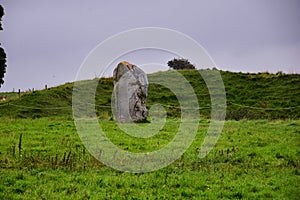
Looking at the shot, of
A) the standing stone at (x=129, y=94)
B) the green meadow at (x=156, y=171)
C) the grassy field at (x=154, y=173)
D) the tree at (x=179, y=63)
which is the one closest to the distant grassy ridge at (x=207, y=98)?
the standing stone at (x=129, y=94)

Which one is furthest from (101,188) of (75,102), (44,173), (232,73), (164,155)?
(232,73)

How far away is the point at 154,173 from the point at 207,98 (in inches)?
979

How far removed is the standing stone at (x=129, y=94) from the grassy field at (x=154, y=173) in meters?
6.22

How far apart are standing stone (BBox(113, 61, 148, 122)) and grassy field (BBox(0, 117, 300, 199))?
6.22 m

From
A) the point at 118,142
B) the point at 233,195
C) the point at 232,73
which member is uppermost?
the point at 232,73

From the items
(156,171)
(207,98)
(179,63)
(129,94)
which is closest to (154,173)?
(156,171)

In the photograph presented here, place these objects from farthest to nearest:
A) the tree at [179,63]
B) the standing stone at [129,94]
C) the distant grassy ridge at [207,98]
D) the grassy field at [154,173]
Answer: the tree at [179,63] → the distant grassy ridge at [207,98] → the standing stone at [129,94] → the grassy field at [154,173]

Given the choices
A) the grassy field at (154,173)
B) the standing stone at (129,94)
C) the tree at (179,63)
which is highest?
the tree at (179,63)

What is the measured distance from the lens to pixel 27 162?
9477mm

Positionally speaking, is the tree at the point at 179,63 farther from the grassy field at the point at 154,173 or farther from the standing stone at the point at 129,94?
the grassy field at the point at 154,173

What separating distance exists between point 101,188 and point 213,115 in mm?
20264

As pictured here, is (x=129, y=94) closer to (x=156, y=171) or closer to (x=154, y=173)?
(x=156, y=171)

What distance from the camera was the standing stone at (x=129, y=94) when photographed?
19.9 m

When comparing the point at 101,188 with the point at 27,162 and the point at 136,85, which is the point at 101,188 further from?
the point at 136,85
